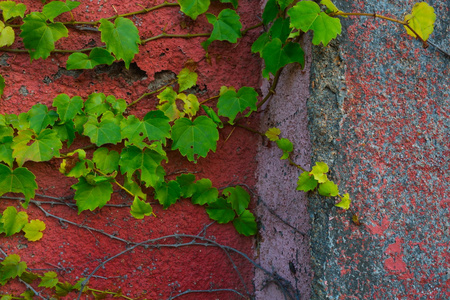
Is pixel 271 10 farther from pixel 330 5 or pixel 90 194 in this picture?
pixel 90 194

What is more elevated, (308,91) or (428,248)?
(308,91)

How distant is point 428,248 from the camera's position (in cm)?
114

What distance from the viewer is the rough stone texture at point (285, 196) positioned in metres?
1.20

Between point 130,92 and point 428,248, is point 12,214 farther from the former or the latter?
point 428,248

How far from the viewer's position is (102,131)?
1279 mm

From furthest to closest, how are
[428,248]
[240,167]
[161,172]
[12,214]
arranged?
[240,167], [161,172], [12,214], [428,248]

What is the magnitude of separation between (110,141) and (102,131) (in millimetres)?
48

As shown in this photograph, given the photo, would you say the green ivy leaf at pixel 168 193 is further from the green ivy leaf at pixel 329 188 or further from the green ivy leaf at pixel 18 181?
the green ivy leaf at pixel 329 188

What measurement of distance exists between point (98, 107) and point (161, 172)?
35cm

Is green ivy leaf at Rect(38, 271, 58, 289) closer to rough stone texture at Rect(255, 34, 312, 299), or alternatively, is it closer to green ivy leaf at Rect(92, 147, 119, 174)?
green ivy leaf at Rect(92, 147, 119, 174)

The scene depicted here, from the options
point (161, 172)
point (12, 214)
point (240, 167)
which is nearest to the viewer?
point (12, 214)

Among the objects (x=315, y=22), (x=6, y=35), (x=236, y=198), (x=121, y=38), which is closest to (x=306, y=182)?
(x=236, y=198)

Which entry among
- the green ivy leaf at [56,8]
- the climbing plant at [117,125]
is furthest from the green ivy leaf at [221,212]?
the green ivy leaf at [56,8]

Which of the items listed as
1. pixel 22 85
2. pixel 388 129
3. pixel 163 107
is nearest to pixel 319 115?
pixel 388 129
